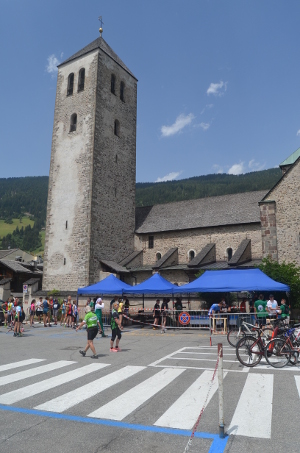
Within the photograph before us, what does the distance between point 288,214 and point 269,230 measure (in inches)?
65.2

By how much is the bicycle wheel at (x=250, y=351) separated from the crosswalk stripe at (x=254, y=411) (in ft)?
5.25

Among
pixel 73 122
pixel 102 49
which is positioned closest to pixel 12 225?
pixel 73 122

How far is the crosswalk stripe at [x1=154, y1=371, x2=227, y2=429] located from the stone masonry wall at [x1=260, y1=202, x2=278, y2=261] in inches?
700

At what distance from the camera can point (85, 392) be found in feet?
22.6

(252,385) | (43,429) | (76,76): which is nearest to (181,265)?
(76,76)

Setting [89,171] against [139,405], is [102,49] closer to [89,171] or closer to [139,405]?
[89,171]

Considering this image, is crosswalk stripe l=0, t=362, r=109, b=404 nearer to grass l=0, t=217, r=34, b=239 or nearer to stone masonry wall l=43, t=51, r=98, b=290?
stone masonry wall l=43, t=51, r=98, b=290

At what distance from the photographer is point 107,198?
32344 millimetres

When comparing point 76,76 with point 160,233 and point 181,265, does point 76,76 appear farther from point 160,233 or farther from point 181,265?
point 181,265

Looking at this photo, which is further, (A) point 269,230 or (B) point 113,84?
(B) point 113,84

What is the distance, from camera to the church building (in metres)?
29.9

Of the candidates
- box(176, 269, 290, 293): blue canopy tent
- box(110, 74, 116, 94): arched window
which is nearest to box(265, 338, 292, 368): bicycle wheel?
box(176, 269, 290, 293): blue canopy tent

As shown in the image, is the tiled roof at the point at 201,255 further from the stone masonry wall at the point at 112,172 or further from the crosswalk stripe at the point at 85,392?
the crosswalk stripe at the point at 85,392

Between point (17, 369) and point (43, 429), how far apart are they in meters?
4.65
